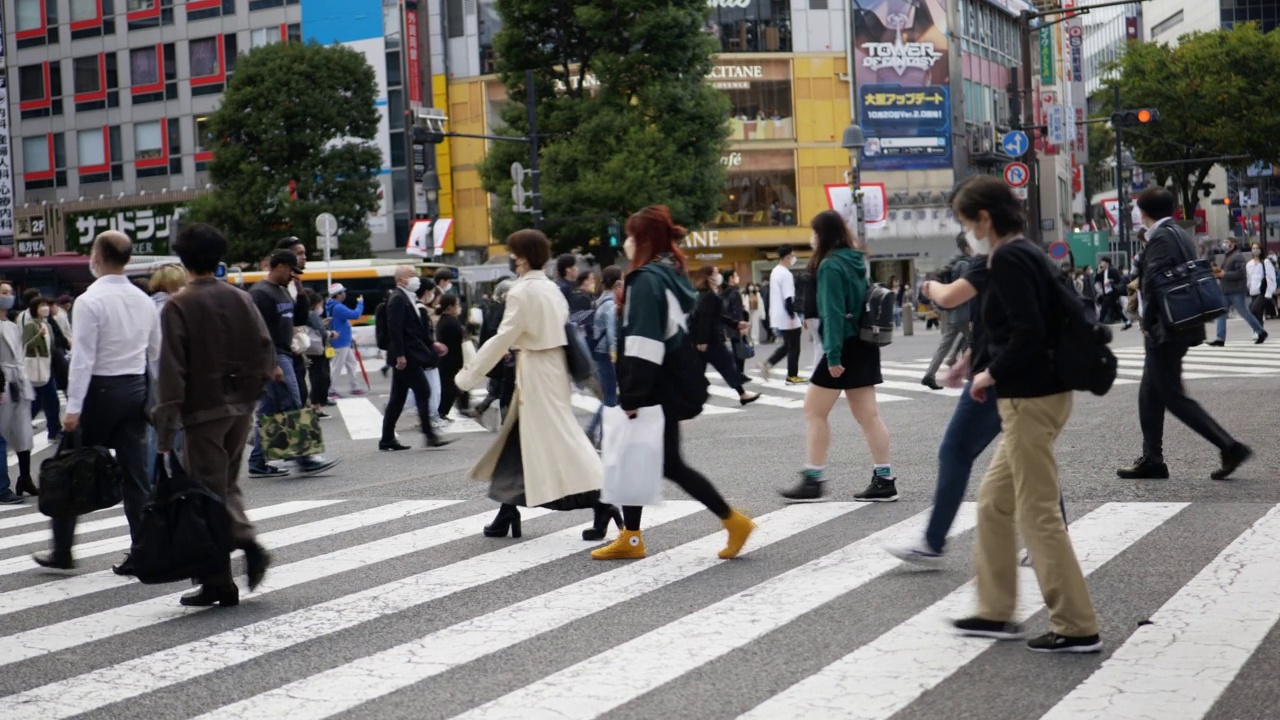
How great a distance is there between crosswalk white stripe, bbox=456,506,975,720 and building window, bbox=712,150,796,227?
46.9m

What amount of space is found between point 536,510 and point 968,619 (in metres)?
4.29

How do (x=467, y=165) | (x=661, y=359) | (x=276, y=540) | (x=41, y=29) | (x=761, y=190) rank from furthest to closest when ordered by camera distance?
(x=41, y=29) → (x=467, y=165) → (x=761, y=190) → (x=276, y=540) → (x=661, y=359)

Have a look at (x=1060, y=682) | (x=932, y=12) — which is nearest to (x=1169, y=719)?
(x=1060, y=682)

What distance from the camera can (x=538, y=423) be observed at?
7527 millimetres

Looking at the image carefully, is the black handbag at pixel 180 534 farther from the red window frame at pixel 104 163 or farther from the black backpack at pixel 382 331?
the red window frame at pixel 104 163

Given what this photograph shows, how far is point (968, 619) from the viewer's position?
5.14 meters

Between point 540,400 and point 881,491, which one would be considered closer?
point 540,400

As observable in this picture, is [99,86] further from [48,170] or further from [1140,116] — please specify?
[1140,116]

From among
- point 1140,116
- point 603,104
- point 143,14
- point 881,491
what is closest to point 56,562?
point 881,491

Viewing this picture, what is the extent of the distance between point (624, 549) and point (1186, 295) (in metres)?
3.59

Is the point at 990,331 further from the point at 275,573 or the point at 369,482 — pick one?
the point at 369,482

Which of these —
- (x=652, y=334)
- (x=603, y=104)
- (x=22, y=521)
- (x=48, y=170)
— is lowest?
(x=22, y=521)

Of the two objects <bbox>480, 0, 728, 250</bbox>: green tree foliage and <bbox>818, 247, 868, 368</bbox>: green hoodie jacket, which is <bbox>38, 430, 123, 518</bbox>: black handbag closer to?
<bbox>818, 247, 868, 368</bbox>: green hoodie jacket

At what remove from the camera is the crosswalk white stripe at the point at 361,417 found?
16.2 metres
